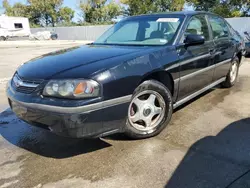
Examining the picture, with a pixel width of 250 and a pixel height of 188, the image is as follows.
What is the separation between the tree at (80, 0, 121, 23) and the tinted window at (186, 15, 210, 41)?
40542 mm

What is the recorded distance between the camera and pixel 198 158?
8.23ft

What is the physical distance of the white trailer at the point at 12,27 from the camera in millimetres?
31094

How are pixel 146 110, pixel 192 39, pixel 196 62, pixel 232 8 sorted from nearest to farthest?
pixel 146 110 → pixel 192 39 → pixel 196 62 → pixel 232 8

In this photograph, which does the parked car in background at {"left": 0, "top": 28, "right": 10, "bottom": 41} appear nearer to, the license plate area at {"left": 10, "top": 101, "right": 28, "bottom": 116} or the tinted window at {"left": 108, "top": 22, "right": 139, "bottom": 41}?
the tinted window at {"left": 108, "top": 22, "right": 139, "bottom": 41}

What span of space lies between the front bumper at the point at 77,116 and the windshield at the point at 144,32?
122cm

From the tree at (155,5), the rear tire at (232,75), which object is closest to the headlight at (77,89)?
the rear tire at (232,75)

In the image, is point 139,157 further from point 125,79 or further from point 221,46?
point 221,46

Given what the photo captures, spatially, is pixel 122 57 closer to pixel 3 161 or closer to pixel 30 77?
pixel 30 77

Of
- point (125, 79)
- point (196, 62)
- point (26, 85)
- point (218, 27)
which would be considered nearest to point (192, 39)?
point (196, 62)

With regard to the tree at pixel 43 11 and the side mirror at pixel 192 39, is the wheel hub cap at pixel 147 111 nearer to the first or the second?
the side mirror at pixel 192 39

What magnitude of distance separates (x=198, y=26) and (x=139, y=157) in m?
2.33

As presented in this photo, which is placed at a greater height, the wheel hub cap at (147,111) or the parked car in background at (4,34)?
the wheel hub cap at (147,111)

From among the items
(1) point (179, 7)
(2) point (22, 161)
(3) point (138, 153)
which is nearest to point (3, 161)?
(2) point (22, 161)

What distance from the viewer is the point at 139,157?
258cm
